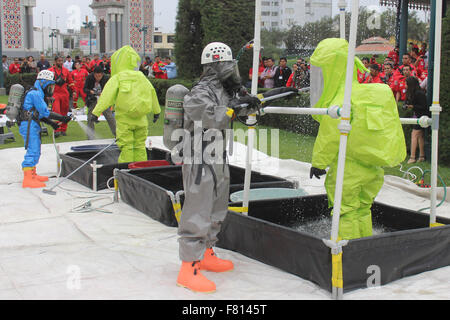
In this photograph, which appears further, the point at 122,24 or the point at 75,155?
the point at 122,24

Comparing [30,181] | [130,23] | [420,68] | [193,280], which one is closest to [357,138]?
[193,280]

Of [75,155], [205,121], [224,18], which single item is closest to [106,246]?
[205,121]

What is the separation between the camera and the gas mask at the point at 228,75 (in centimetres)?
385

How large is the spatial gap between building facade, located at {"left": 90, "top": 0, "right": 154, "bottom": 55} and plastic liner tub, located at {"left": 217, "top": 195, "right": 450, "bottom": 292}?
123 ft

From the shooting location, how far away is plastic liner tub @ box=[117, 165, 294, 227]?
5418mm

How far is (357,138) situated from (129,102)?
3937mm

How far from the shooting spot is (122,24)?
41562mm

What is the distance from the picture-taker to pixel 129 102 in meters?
7.10

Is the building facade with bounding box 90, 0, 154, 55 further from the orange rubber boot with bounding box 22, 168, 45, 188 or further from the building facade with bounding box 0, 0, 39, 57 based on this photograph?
the orange rubber boot with bounding box 22, 168, 45, 188

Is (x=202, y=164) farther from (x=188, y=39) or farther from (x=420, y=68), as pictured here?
(x=188, y=39)

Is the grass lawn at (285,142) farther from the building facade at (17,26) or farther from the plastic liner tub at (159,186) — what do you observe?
the building facade at (17,26)

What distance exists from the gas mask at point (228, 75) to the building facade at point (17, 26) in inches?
1263

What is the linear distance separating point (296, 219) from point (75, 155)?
4.22 metres

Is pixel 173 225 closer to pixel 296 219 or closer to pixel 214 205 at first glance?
pixel 296 219
